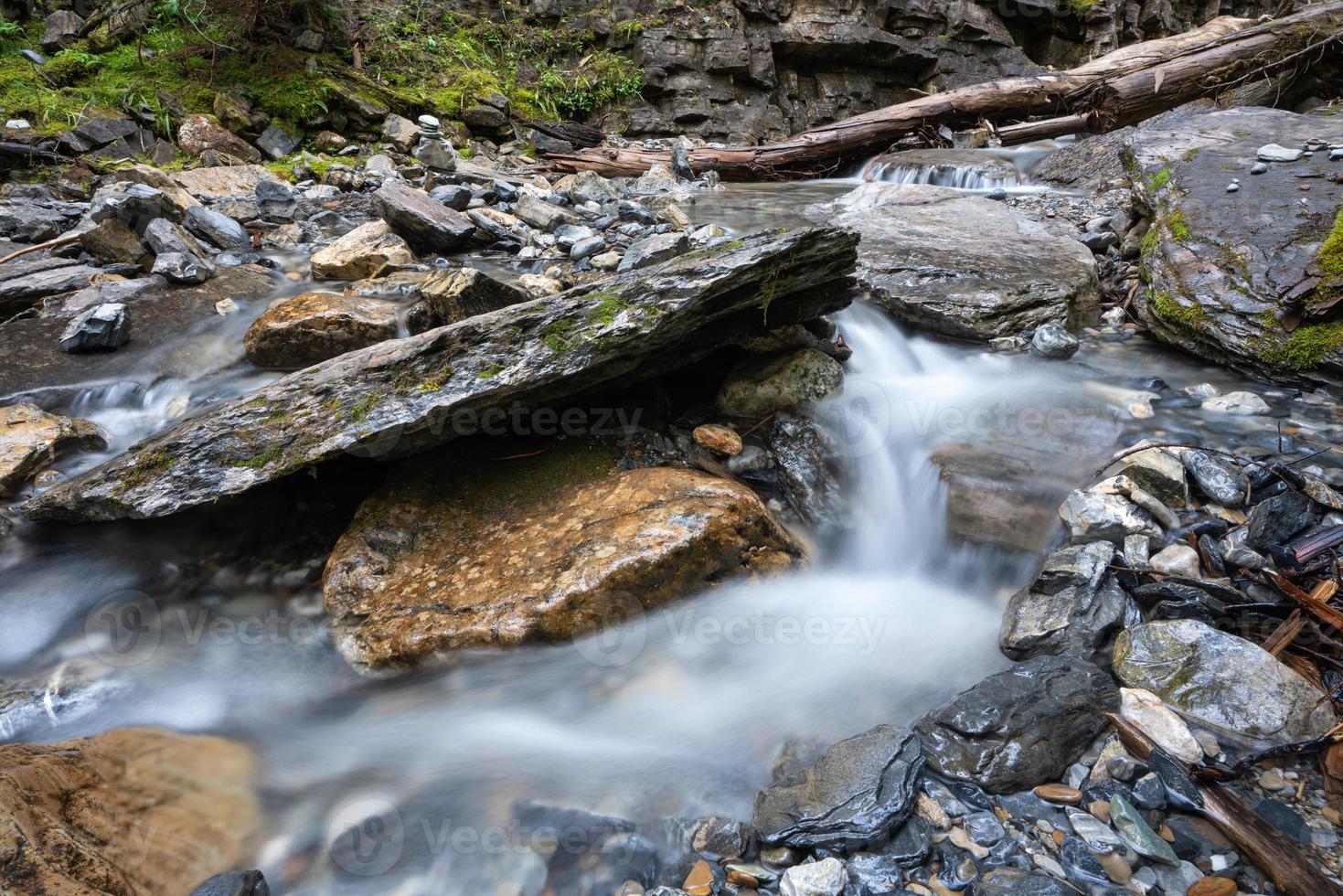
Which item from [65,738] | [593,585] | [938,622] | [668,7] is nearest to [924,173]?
[668,7]

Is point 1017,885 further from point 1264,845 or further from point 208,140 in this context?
point 208,140

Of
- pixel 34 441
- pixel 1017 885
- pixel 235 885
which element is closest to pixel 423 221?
pixel 34 441

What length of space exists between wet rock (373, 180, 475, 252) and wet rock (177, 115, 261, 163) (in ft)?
13.1

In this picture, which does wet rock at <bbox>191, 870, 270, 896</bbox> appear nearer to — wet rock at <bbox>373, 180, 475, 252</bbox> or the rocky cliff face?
wet rock at <bbox>373, 180, 475, 252</bbox>

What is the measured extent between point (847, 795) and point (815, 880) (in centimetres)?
29

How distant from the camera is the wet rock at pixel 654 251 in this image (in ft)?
16.4

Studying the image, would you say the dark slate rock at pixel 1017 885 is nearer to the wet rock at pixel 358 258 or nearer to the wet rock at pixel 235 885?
the wet rock at pixel 235 885

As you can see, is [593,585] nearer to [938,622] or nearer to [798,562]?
[798,562]

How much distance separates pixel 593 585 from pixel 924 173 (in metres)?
8.63

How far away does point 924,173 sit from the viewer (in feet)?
29.7

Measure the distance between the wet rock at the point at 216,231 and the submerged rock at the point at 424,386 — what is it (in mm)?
3592

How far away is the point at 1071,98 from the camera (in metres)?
10.6

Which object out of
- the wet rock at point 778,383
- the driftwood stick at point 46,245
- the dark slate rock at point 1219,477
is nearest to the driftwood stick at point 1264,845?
the dark slate rock at point 1219,477

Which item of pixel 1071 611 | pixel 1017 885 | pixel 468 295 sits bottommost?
pixel 1017 885
